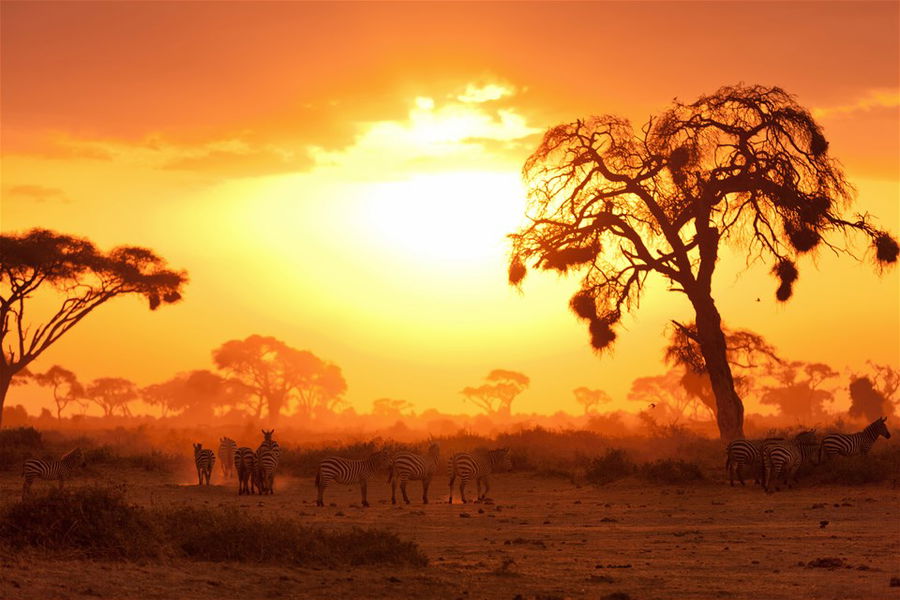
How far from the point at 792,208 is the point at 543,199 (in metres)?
8.37

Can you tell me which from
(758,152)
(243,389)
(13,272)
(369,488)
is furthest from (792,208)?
→ (243,389)

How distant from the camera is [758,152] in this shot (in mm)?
35469

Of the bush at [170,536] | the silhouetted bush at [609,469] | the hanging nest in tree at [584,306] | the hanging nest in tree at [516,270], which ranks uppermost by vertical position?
the hanging nest in tree at [516,270]

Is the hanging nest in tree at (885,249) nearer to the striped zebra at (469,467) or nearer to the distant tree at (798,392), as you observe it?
the striped zebra at (469,467)

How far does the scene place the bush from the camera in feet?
44.0

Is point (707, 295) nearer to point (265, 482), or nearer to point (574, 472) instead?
point (574, 472)

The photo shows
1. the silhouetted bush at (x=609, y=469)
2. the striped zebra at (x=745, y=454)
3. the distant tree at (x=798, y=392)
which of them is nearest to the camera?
the striped zebra at (x=745, y=454)

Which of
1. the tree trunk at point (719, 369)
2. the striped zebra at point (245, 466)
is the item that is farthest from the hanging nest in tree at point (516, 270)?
the striped zebra at point (245, 466)

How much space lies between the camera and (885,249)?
34.4 m

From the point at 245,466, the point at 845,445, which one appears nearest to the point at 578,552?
the point at 245,466

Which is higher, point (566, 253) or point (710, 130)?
point (710, 130)

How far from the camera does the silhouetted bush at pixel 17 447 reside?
33281mm

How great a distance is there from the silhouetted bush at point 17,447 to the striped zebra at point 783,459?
22627 mm

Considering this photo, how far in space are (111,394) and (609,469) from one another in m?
110
